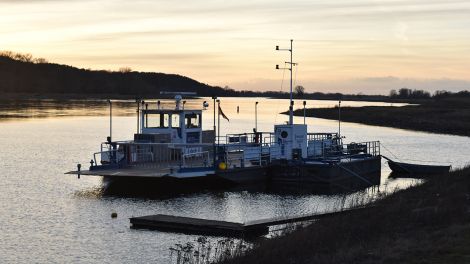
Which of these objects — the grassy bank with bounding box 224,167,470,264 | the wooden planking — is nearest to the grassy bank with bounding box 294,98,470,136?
the wooden planking

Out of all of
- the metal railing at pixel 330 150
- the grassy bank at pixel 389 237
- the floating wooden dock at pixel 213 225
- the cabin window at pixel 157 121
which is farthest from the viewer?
the metal railing at pixel 330 150

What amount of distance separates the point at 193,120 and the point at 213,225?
16719mm

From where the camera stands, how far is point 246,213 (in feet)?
98.4

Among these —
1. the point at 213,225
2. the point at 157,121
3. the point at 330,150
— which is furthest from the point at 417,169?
the point at 213,225

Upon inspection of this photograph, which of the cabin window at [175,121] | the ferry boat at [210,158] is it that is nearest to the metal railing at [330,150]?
the ferry boat at [210,158]

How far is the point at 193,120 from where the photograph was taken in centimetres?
4053

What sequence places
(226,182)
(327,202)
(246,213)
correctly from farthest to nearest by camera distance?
(226,182), (327,202), (246,213)

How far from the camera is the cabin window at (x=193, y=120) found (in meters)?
40.2

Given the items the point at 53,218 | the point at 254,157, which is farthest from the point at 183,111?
the point at 53,218

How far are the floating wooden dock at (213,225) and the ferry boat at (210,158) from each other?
25.0ft

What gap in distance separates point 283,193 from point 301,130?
17.5 feet

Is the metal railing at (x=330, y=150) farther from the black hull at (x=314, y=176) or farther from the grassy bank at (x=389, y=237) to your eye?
the grassy bank at (x=389, y=237)

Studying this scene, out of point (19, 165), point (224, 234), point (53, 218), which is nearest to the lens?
point (224, 234)

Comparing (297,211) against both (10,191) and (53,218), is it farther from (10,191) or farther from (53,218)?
(10,191)
